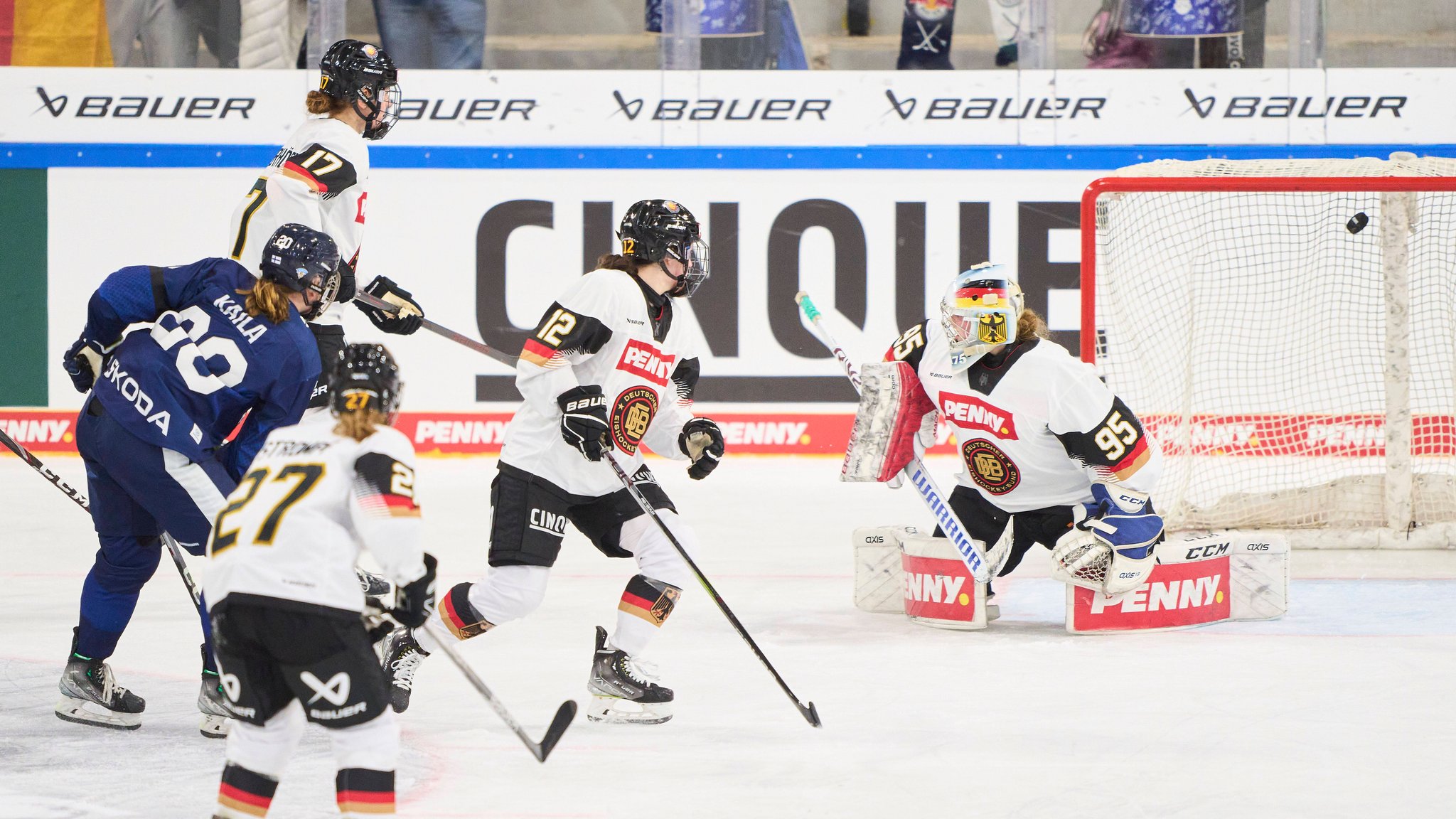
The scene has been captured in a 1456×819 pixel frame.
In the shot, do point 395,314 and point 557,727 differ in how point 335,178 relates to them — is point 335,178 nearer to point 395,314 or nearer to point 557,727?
point 395,314

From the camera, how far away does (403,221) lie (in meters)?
8.20

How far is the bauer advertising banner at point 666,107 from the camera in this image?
810cm

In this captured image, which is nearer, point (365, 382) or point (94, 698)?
point (365, 382)

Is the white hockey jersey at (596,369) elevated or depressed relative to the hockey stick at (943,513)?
elevated

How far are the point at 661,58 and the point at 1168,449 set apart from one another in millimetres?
3322

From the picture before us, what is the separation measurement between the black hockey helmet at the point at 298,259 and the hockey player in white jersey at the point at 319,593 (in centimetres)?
95

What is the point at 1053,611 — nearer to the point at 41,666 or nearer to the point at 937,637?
the point at 937,637

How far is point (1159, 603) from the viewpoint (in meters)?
4.61

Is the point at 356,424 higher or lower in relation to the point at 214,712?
higher

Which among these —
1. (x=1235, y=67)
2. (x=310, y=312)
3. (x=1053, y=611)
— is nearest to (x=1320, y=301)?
(x=1235, y=67)

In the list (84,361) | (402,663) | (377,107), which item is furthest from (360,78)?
(402,663)

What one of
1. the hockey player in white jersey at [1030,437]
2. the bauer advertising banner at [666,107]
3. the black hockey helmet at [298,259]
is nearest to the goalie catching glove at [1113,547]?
the hockey player in white jersey at [1030,437]

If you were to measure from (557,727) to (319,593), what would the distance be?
72 cm

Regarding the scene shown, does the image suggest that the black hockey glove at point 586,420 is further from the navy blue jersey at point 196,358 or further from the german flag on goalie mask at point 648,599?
the navy blue jersey at point 196,358
